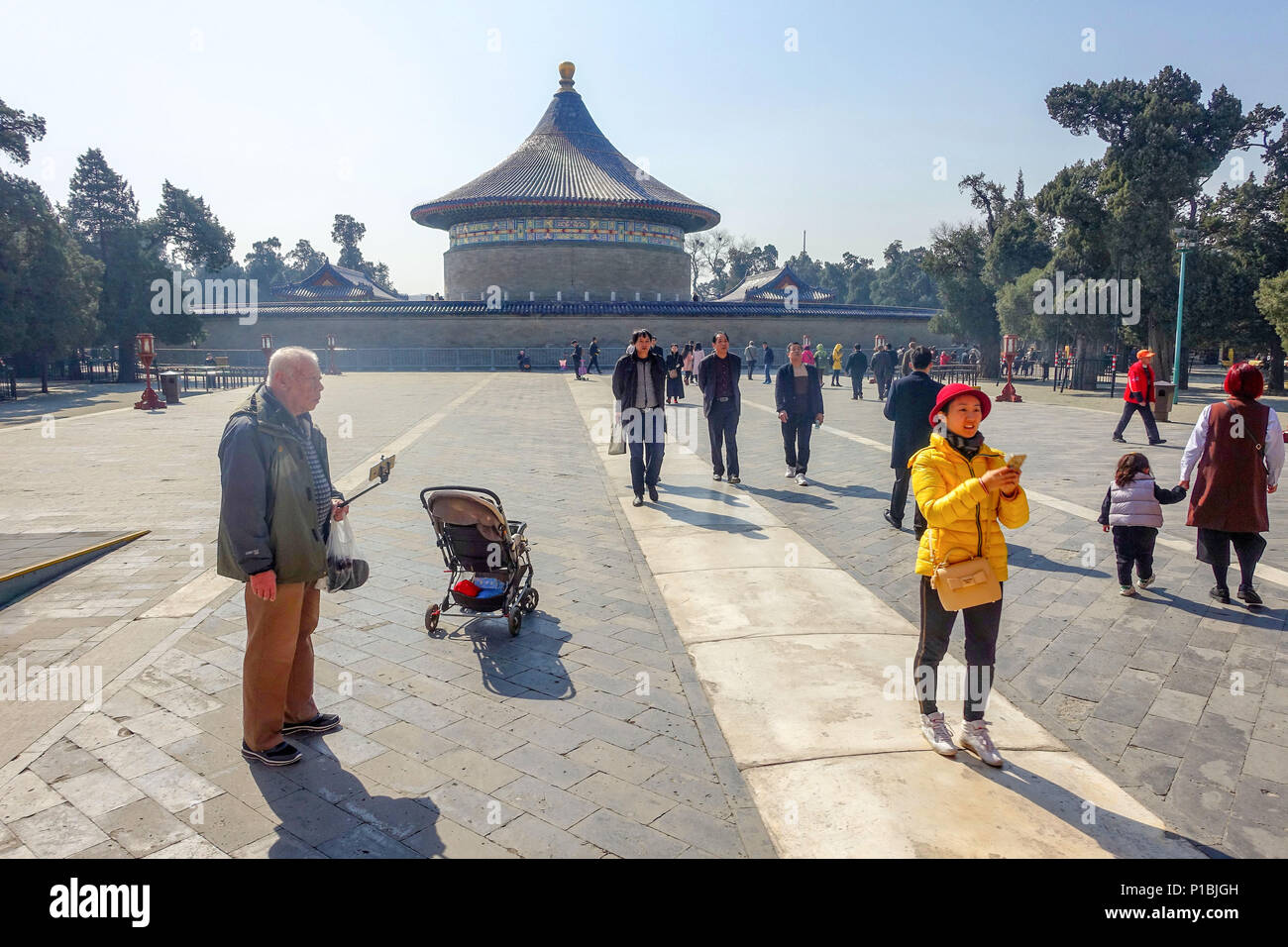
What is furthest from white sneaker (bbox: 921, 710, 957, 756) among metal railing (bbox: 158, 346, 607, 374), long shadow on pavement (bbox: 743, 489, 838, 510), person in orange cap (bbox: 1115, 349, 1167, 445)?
metal railing (bbox: 158, 346, 607, 374)

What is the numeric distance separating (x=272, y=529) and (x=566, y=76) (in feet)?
179

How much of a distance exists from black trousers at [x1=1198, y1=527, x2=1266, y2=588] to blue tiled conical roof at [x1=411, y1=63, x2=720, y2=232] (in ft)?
140

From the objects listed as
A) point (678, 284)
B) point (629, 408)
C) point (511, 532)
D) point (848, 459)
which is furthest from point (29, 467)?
point (678, 284)

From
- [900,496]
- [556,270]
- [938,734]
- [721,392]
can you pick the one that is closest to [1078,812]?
[938,734]

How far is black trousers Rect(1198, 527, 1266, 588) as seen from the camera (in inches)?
222

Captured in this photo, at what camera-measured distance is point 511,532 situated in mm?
5695

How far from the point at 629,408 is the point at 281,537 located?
552 cm

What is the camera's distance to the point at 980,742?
12.2 ft

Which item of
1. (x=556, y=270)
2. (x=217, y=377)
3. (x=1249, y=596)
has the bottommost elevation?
(x=1249, y=596)

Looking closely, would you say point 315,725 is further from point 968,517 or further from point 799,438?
point 799,438

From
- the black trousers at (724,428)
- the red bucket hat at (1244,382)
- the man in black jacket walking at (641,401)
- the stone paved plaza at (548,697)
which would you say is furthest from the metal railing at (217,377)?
Result: the red bucket hat at (1244,382)

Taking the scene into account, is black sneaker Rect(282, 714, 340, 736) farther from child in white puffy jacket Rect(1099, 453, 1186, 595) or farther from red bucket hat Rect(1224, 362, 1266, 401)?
red bucket hat Rect(1224, 362, 1266, 401)

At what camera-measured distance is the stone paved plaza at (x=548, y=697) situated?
3.20 m
